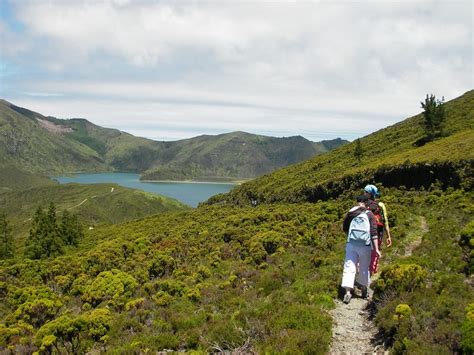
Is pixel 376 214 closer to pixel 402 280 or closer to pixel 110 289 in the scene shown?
pixel 402 280

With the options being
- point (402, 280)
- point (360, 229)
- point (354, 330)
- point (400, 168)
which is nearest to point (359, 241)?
point (360, 229)

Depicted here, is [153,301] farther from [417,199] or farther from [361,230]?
[417,199]

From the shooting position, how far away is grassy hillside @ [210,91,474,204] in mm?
38250

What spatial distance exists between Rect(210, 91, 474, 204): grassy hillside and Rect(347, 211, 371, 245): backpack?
2596 cm

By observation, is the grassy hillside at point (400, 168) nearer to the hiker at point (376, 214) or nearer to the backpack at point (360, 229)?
the hiker at point (376, 214)

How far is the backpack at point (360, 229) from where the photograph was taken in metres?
10.7

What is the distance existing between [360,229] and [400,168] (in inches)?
1460

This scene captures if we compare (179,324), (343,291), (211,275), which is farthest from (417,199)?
(179,324)

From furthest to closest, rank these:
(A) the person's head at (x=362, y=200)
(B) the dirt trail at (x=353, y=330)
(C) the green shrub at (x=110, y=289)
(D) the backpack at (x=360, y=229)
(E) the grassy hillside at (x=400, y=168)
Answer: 1. (E) the grassy hillside at (x=400, y=168)
2. (C) the green shrub at (x=110, y=289)
3. (A) the person's head at (x=362, y=200)
4. (D) the backpack at (x=360, y=229)
5. (B) the dirt trail at (x=353, y=330)

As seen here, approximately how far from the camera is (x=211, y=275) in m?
23.0

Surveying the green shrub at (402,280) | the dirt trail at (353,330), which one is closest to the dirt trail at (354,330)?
the dirt trail at (353,330)

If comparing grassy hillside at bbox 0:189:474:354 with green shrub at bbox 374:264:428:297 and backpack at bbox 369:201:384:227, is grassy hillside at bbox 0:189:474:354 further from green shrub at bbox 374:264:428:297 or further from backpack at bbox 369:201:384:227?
backpack at bbox 369:201:384:227

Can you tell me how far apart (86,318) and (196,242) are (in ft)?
85.5

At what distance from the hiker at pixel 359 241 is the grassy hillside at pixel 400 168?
84.4 ft
